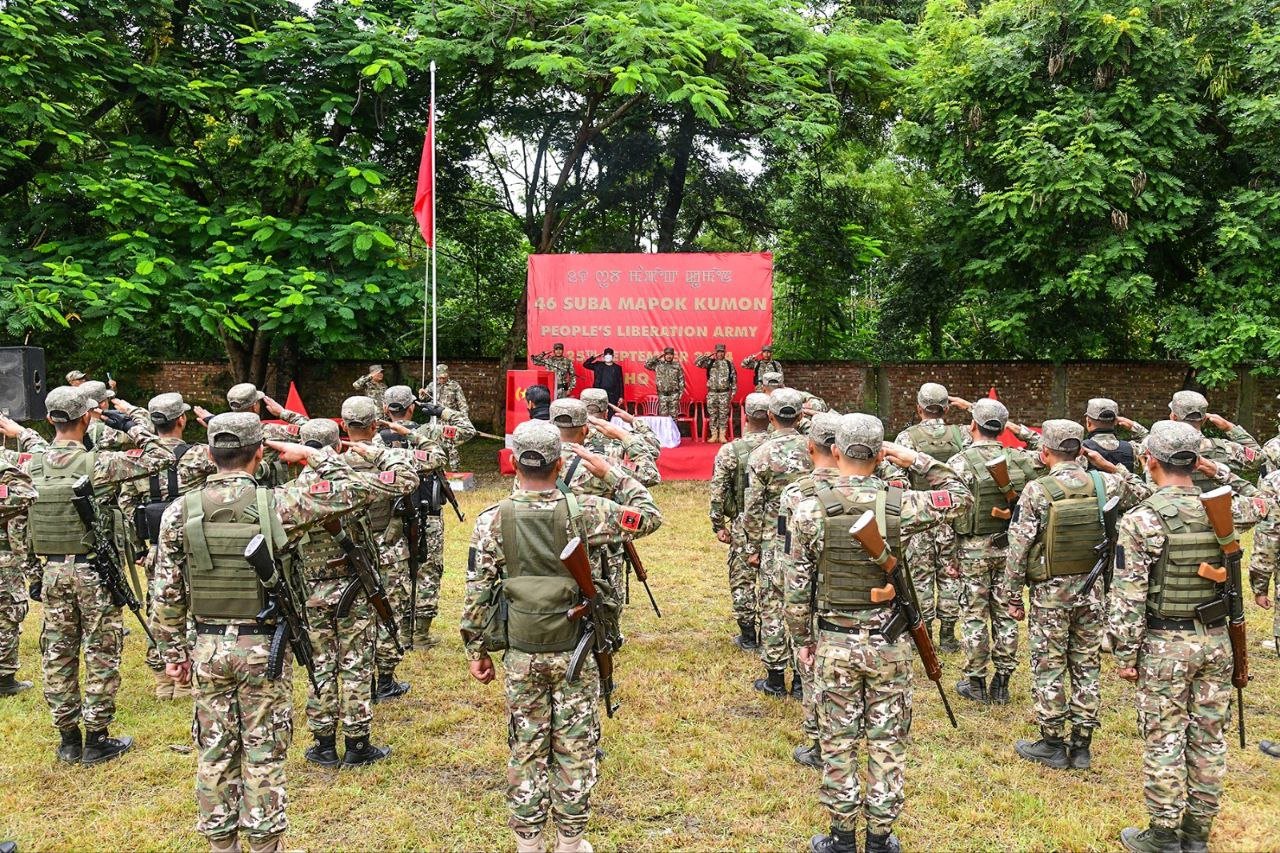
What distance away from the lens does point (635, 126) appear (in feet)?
60.4

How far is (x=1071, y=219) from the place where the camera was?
13625mm

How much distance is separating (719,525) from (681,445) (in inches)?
327

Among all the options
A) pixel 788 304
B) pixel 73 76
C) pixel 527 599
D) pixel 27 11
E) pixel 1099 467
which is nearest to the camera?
pixel 527 599

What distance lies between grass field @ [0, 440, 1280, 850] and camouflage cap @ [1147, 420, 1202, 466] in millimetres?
2054

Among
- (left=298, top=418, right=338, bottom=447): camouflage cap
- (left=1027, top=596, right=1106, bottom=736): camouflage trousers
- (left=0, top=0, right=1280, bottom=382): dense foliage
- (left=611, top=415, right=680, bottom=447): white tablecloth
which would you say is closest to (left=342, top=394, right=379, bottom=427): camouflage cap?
(left=298, top=418, right=338, bottom=447): camouflage cap

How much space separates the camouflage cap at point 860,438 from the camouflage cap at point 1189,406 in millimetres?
3535

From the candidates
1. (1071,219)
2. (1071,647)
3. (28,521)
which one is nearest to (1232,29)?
(1071,219)

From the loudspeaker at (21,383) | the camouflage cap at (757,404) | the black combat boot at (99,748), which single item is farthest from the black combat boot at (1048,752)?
the loudspeaker at (21,383)

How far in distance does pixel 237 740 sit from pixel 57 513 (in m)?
2.51

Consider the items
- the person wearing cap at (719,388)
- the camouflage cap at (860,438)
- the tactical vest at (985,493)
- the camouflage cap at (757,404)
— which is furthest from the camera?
the person wearing cap at (719,388)

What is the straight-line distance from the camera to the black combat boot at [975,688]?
638cm

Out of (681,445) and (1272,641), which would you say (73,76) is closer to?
(681,445)

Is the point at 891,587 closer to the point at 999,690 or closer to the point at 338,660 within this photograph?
the point at 999,690

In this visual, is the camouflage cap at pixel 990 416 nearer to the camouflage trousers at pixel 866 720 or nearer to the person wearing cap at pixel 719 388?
the camouflage trousers at pixel 866 720
